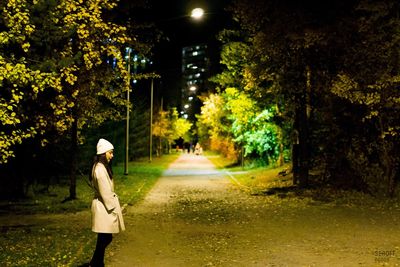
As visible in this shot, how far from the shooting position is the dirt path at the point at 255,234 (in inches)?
328

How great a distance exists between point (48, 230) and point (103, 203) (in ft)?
15.7

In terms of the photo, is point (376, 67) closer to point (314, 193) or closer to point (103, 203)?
point (314, 193)

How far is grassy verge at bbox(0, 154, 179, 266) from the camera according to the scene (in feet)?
27.7

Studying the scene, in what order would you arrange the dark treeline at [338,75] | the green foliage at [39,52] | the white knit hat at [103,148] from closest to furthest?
1. the white knit hat at [103,148]
2. the green foliage at [39,52]
3. the dark treeline at [338,75]

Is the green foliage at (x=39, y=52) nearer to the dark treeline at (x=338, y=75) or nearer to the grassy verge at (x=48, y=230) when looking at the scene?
the grassy verge at (x=48, y=230)

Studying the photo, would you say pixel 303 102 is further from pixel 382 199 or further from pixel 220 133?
pixel 220 133

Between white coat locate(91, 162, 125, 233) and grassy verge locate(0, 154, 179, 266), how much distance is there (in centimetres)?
154

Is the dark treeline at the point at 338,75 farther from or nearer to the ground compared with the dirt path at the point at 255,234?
farther from the ground

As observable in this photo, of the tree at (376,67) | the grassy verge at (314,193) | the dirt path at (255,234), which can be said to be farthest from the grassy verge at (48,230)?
the tree at (376,67)

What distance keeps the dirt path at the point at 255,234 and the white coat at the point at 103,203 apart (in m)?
1.40

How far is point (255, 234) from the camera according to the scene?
10578mm

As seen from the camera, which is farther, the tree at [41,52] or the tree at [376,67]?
the tree at [376,67]

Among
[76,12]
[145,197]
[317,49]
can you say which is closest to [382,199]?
[317,49]

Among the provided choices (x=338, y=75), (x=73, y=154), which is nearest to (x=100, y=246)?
(x=73, y=154)
